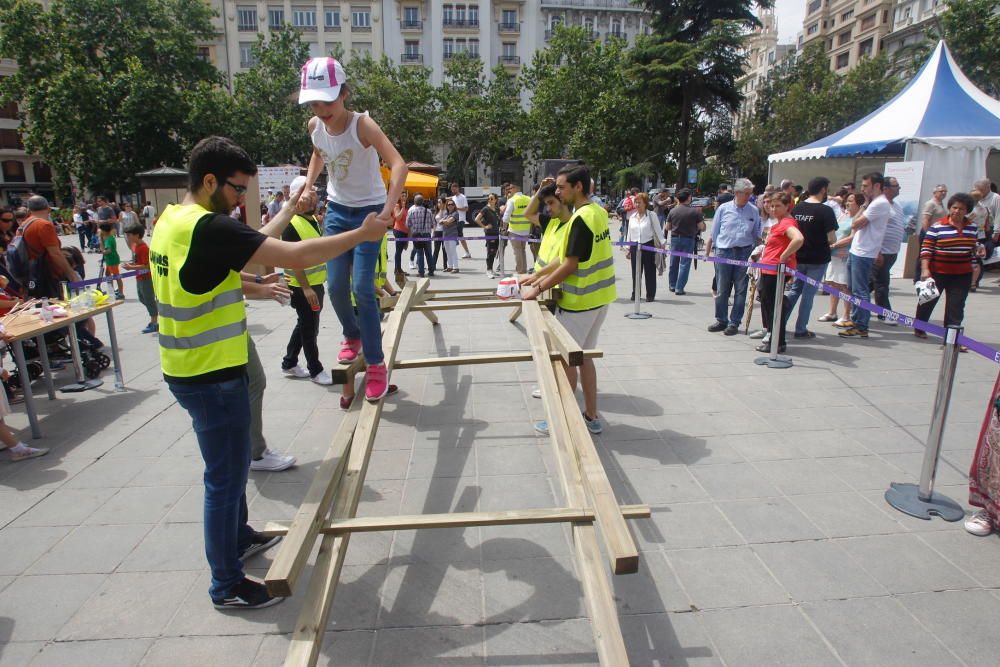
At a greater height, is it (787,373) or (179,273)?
(179,273)

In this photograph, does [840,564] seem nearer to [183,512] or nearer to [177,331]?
[177,331]

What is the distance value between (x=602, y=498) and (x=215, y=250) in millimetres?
1759

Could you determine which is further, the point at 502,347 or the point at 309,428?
the point at 502,347

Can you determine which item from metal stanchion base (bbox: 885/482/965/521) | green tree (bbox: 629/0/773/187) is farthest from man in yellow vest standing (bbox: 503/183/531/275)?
green tree (bbox: 629/0/773/187)

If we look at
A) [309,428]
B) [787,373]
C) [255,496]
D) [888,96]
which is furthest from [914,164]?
[888,96]

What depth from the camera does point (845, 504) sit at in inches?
143

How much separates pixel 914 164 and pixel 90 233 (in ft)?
82.2

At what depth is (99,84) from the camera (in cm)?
3297

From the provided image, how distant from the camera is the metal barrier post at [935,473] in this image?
3387 mm

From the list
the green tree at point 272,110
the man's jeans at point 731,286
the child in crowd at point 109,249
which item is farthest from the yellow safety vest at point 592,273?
the green tree at point 272,110

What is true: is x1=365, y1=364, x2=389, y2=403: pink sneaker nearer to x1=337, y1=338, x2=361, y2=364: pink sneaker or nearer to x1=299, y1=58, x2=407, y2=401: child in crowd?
x1=299, y1=58, x2=407, y2=401: child in crowd

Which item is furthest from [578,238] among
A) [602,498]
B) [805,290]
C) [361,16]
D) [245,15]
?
[245,15]

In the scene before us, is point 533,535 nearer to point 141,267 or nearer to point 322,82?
point 322,82

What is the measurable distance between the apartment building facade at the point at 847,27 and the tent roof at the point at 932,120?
154 feet
